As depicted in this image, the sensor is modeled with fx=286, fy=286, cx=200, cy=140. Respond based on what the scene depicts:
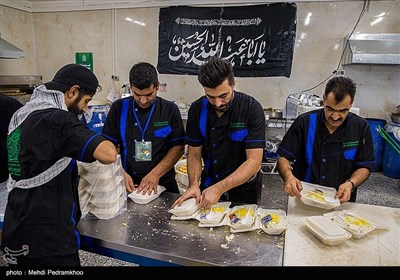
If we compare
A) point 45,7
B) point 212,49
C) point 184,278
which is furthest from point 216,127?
point 45,7

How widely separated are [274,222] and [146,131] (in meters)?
1.07

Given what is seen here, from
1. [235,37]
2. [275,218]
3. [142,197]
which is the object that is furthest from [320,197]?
[235,37]

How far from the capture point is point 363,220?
1.51 metres

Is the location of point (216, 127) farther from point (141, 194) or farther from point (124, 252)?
point (124, 252)

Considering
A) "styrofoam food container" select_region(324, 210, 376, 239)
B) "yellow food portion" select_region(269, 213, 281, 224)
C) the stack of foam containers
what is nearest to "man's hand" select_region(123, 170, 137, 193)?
the stack of foam containers

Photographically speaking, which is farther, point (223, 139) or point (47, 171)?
point (223, 139)

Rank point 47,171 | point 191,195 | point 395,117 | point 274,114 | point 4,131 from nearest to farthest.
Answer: point 47,171 < point 191,195 < point 4,131 < point 395,117 < point 274,114

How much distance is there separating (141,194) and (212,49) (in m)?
3.60

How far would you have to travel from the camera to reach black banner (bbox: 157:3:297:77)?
4.54m

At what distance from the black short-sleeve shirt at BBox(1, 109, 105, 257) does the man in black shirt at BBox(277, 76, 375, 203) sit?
128 centimetres

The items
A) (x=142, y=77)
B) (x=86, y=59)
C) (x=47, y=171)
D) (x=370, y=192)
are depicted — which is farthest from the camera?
(x=86, y=59)

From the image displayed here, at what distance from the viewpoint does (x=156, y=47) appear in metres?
5.25

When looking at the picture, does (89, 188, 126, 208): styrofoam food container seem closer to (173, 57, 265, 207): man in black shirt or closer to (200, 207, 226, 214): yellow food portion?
(173, 57, 265, 207): man in black shirt

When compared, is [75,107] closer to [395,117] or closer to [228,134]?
[228,134]
